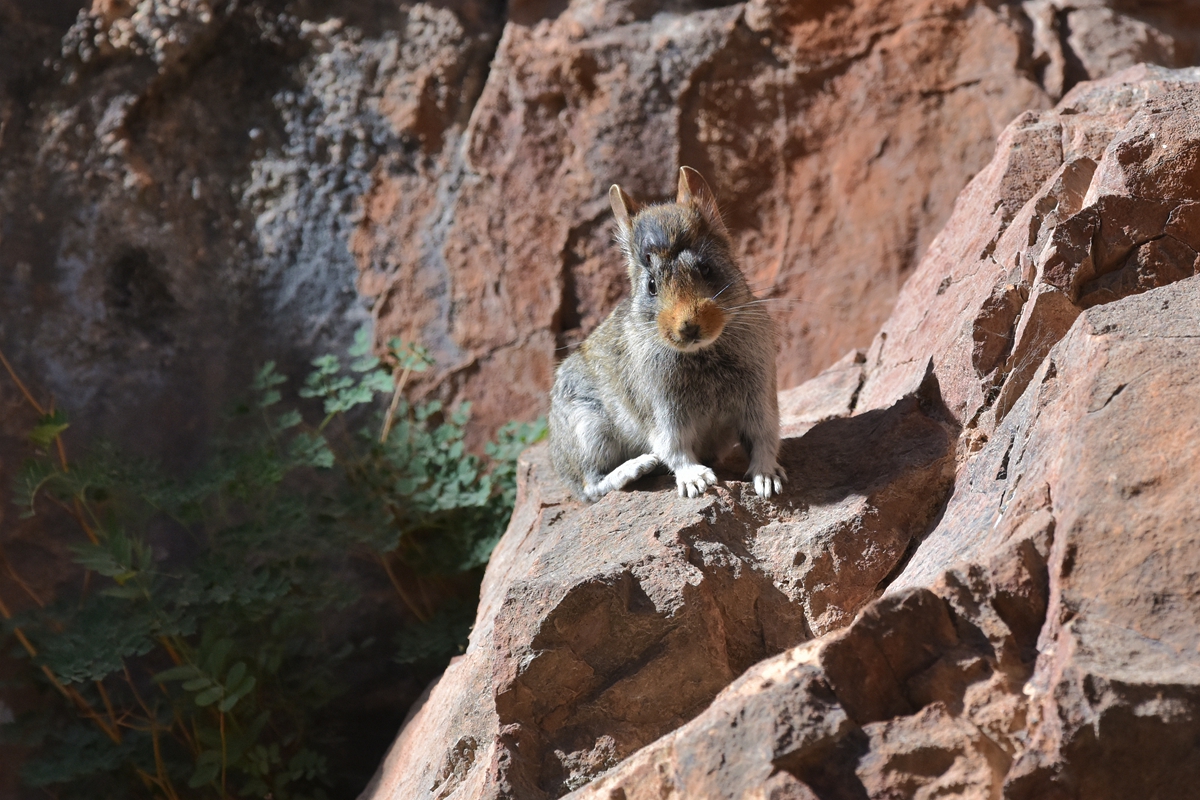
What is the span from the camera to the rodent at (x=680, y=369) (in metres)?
4.37

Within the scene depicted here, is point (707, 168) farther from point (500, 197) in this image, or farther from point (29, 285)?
point (29, 285)

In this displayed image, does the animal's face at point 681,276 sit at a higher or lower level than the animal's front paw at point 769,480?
higher

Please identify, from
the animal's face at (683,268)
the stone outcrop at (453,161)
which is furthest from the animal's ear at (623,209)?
the stone outcrop at (453,161)

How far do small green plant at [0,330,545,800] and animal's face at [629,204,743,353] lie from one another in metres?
2.16

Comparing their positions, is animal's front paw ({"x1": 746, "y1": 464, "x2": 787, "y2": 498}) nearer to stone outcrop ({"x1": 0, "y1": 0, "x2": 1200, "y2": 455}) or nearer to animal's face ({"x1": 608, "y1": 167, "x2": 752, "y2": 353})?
animal's face ({"x1": 608, "y1": 167, "x2": 752, "y2": 353})

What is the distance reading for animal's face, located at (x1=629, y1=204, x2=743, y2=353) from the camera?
4.25 meters

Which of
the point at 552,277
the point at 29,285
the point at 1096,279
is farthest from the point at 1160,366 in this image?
the point at 29,285

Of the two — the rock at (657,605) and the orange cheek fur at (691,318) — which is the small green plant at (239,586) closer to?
the rock at (657,605)

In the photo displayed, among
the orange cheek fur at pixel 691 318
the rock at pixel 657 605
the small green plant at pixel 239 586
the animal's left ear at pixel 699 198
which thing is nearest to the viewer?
the rock at pixel 657 605

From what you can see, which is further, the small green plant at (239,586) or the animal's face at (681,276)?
the small green plant at (239,586)

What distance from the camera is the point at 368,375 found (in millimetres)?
6766

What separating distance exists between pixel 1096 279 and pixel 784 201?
11.1 feet

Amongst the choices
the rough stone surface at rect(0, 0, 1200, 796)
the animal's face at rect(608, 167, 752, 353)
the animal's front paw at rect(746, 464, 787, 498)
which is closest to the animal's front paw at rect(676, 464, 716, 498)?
the animal's front paw at rect(746, 464, 787, 498)

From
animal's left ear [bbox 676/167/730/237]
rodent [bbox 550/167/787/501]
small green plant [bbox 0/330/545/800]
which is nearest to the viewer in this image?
rodent [bbox 550/167/787/501]
